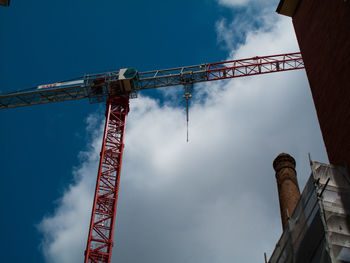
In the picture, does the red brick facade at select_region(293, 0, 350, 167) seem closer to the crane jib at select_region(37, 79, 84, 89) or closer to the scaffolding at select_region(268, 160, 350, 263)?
the scaffolding at select_region(268, 160, 350, 263)

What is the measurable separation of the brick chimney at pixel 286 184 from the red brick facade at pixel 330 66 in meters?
8.51

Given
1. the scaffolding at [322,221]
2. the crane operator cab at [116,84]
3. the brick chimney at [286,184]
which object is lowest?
the scaffolding at [322,221]

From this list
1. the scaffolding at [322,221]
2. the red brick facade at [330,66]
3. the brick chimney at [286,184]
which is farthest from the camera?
the brick chimney at [286,184]

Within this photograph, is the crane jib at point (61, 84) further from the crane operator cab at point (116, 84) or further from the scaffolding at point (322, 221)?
the scaffolding at point (322, 221)

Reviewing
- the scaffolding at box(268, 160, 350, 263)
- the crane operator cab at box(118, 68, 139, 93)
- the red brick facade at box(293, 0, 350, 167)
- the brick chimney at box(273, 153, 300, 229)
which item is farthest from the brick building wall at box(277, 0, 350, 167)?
the crane operator cab at box(118, 68, 139, 93)

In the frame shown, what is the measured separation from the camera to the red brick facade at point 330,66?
16703 mm

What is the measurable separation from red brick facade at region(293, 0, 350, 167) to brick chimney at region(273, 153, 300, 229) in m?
8.51

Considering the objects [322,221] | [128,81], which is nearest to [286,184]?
[322,221]

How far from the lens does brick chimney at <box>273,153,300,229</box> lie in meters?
25.6

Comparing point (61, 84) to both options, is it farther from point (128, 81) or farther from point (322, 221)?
point (322, 221)

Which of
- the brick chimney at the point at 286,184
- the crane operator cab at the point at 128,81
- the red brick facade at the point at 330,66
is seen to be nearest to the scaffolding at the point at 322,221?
the red brick facade at the point at 330,66

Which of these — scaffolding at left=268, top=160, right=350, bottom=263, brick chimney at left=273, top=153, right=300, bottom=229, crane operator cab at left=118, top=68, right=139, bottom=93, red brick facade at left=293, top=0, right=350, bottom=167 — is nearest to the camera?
scaffolding at left=268, top=160, right=350, bottom=263

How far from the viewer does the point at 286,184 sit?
27.0 meters

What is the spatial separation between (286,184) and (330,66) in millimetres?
10721
